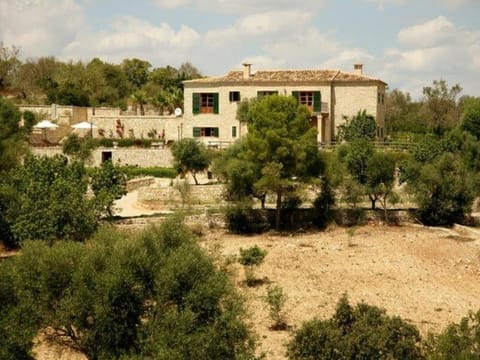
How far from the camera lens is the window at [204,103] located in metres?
57.1


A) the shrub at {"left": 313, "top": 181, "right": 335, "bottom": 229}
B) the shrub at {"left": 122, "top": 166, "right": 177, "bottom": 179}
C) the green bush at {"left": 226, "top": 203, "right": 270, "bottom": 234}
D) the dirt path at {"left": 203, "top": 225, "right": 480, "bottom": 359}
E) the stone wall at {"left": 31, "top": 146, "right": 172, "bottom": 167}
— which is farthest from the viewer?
the stone wall at {"left": 31, "top": 146, "right": 172, "bottom": 167}

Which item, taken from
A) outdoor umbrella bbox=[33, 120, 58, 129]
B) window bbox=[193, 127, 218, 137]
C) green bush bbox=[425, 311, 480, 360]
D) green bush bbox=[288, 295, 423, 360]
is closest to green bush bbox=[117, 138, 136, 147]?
window bbox=[193, 127, 218, 137]

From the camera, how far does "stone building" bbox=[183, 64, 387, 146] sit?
54938mm

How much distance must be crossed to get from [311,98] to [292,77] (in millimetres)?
2009

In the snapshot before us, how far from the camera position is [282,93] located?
2169 inches

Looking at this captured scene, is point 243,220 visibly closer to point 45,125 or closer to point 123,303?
point 123,303

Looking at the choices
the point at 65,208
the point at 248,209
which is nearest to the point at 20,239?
the point at 65,208

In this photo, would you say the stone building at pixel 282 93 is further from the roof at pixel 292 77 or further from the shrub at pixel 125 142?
the shrub at pixel 125 142

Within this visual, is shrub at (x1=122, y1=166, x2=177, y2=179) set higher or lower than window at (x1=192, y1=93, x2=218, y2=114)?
lower

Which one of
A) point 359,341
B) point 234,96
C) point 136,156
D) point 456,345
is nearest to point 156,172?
point 136,156

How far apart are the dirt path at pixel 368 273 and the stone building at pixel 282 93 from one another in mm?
16101

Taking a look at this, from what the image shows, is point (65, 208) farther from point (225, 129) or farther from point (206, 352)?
point (225, 129)

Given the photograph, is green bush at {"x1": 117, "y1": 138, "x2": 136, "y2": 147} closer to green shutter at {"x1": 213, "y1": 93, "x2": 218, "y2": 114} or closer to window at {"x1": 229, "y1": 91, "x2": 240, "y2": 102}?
green shutter at {"x1": 213, "y1": 93, "x2": 218, "y2": 114}

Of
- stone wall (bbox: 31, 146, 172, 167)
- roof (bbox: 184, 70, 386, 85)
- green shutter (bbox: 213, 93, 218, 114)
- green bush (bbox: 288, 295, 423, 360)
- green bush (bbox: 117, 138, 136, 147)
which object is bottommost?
green bush (bbox: 288, 295, 423, 360)
